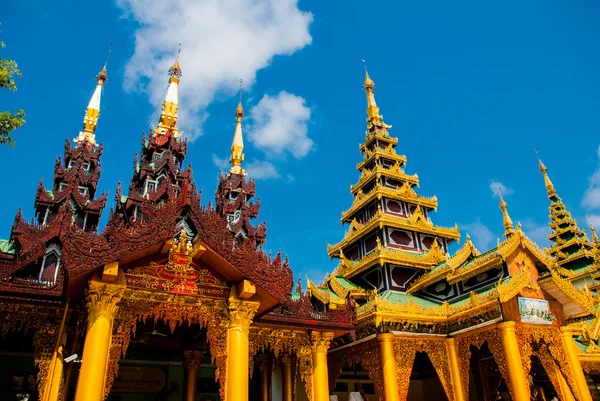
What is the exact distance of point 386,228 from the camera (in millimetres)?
24766

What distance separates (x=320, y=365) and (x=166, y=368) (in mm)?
7450

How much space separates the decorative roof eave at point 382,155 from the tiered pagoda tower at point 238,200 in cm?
836

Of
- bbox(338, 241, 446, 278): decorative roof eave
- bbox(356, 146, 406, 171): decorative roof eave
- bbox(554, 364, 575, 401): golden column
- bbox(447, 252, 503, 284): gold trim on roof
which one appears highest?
bbox(356, 146, 406, 171): decorative roof eave

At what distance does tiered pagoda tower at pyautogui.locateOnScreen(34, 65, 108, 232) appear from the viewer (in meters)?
23.3

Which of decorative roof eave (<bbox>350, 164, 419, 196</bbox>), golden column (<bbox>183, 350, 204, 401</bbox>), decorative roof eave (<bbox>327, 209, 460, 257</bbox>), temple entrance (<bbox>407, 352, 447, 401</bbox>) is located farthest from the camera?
decorative roof eave (<bbox>350, 164, 419, 196</bbox>)

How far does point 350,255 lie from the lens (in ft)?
90.7

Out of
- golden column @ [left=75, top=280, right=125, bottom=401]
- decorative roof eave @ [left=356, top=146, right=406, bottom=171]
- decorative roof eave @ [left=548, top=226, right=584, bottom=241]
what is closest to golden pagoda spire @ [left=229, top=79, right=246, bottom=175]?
decorative roof eave @ [left=356, top=146, right=406, bottom=171]

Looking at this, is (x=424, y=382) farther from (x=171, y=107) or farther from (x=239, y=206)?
(x=171, y=107)

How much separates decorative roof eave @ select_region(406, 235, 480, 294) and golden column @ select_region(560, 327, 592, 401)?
15.6 feet

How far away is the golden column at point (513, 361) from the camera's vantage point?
50.5ft

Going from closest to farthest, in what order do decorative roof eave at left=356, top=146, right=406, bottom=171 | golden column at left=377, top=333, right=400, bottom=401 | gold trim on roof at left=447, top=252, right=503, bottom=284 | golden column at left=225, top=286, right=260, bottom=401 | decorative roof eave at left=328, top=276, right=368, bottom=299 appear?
golden column at left=225, top=286, right=260, bottom=401, golden column at left=377, top=333, right=400, bottom=401, gold trim on roof at left=447, top=252, right=503, bottom=284, decorative roof eave at left=328, top=276, right=368, bottom=299, decorative roof eave at left=356, top=146, right=406, bottom=171

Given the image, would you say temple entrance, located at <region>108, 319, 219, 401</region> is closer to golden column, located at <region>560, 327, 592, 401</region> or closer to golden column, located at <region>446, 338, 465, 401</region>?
golden column, located at <region>446, 338, 465, 401</region>

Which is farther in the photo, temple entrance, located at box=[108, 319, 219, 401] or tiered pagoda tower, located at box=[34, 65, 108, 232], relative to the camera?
tiered pagoda tower, located at box=[34, 65, 108, 232]

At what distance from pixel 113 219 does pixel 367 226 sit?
56.1 feet
